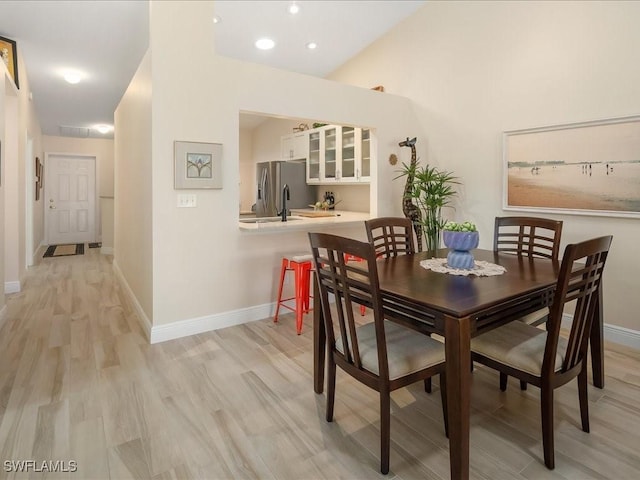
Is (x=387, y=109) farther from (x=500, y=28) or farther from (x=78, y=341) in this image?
(x=78, y=341)

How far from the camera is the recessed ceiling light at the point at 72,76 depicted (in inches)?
186

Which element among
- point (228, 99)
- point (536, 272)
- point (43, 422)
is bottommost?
point (43, 422)

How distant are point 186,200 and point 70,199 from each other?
22.1 ft

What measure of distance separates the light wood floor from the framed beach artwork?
3.82 ft

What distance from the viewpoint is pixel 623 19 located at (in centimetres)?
285

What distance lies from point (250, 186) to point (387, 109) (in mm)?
3907

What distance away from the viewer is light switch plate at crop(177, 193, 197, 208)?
3.01 m

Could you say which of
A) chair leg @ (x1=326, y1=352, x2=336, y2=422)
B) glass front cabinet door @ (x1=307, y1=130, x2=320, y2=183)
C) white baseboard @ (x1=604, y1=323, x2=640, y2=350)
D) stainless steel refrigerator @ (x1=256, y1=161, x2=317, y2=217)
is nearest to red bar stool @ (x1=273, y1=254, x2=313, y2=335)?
chair leg @ (x1=326, y1=352, x2=336, y2=422)

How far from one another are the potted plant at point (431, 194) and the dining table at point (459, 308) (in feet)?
5.23

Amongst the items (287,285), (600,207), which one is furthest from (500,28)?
(287,285)

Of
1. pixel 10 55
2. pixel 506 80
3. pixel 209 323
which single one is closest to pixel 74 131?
pixel 10 55

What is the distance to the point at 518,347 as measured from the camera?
1.76m


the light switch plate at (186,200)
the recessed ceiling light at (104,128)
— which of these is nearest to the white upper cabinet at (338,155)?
the light switch plate at (186,200)

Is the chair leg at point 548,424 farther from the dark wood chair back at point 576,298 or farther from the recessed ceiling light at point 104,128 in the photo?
the recessed ceiling light at point 104,128
